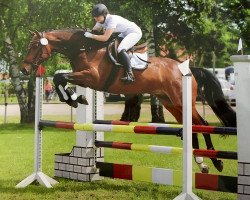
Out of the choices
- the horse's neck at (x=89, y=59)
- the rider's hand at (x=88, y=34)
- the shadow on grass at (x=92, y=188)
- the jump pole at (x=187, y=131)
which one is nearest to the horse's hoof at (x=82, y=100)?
the horse's neck at (x=89, y=59)

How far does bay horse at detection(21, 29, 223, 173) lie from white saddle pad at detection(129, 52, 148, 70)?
1.4 inches

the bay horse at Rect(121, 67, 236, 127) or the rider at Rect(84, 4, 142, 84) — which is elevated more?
the rider at Rect(84, 4, 142, 84)

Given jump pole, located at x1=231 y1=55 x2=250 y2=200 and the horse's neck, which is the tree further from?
jump pole, located at x1=231 y1=55 x2=250 y2=200

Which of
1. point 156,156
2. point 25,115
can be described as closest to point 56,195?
point 156,156

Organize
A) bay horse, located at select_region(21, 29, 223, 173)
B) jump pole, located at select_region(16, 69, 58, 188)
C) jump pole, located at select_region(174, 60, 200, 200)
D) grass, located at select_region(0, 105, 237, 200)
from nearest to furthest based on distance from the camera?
1. jump pole, located at select_region(174, 60, 200, 200)
2. grass, located at select_region(0, 105, 237, 200)
3. bay horse, located at select_region(21, 29, 223, 173)
4. jump pole, located at select_region(16, 69, 58, 188)

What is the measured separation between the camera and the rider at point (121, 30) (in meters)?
4.42

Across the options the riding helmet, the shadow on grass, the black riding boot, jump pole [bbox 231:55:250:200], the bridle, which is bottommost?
the shadow on grass

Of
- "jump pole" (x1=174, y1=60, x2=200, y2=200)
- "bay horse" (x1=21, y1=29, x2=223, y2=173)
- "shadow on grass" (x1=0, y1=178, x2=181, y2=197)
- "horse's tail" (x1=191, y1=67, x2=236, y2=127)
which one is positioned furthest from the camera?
"bay horse" (x1=21, y1=29, x2=223, y2=173)

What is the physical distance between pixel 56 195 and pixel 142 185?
2.45 feet

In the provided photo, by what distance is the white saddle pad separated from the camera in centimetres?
441

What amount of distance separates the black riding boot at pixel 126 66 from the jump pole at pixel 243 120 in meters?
1.17

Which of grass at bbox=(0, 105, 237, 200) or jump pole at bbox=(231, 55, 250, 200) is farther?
grass at bbox=(0, 105, 237, 200)

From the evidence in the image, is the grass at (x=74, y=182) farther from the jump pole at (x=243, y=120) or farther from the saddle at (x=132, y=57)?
the jump pole at (x=243, y=120)

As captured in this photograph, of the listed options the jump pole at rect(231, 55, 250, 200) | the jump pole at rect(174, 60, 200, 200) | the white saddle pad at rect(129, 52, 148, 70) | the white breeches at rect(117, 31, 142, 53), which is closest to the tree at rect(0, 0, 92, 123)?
the white breeches at rect(117, 31, 142, 53)
